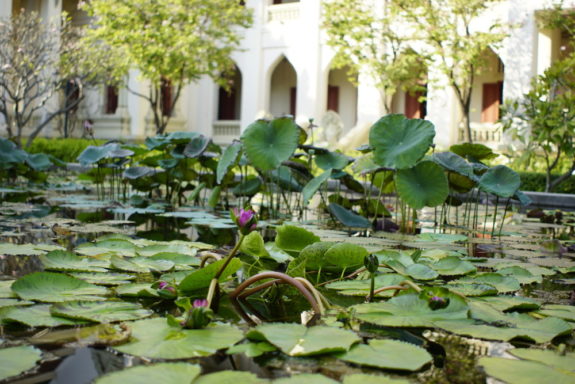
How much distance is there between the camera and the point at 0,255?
2.26m

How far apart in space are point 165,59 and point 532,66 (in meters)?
7.97

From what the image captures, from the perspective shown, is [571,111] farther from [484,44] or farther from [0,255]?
[0,255]

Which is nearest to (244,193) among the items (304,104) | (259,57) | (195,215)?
(195,215)

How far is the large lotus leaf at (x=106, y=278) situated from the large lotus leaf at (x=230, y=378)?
88cm

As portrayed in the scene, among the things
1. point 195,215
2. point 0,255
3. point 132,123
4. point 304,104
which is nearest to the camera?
point 0,255

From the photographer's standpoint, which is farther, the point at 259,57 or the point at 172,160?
the point at 259,57

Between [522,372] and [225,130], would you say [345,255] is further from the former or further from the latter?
[225,130]

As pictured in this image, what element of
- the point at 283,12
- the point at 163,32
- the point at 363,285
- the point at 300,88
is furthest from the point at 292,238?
the point at 283,12

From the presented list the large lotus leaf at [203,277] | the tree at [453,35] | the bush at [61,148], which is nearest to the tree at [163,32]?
the bush at [61,148]

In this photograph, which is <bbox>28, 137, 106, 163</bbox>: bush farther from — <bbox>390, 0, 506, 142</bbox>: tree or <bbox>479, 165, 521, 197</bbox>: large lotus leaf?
<bbox>479, 165, 521, 197</bbox>: large lotus leaf

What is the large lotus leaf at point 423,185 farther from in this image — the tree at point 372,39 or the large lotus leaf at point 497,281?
the tree at point 372,39

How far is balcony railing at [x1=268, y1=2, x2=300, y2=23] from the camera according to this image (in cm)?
1772

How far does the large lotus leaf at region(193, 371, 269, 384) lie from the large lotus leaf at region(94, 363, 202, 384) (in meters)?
0.02

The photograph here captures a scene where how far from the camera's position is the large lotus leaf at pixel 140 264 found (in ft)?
6.50
